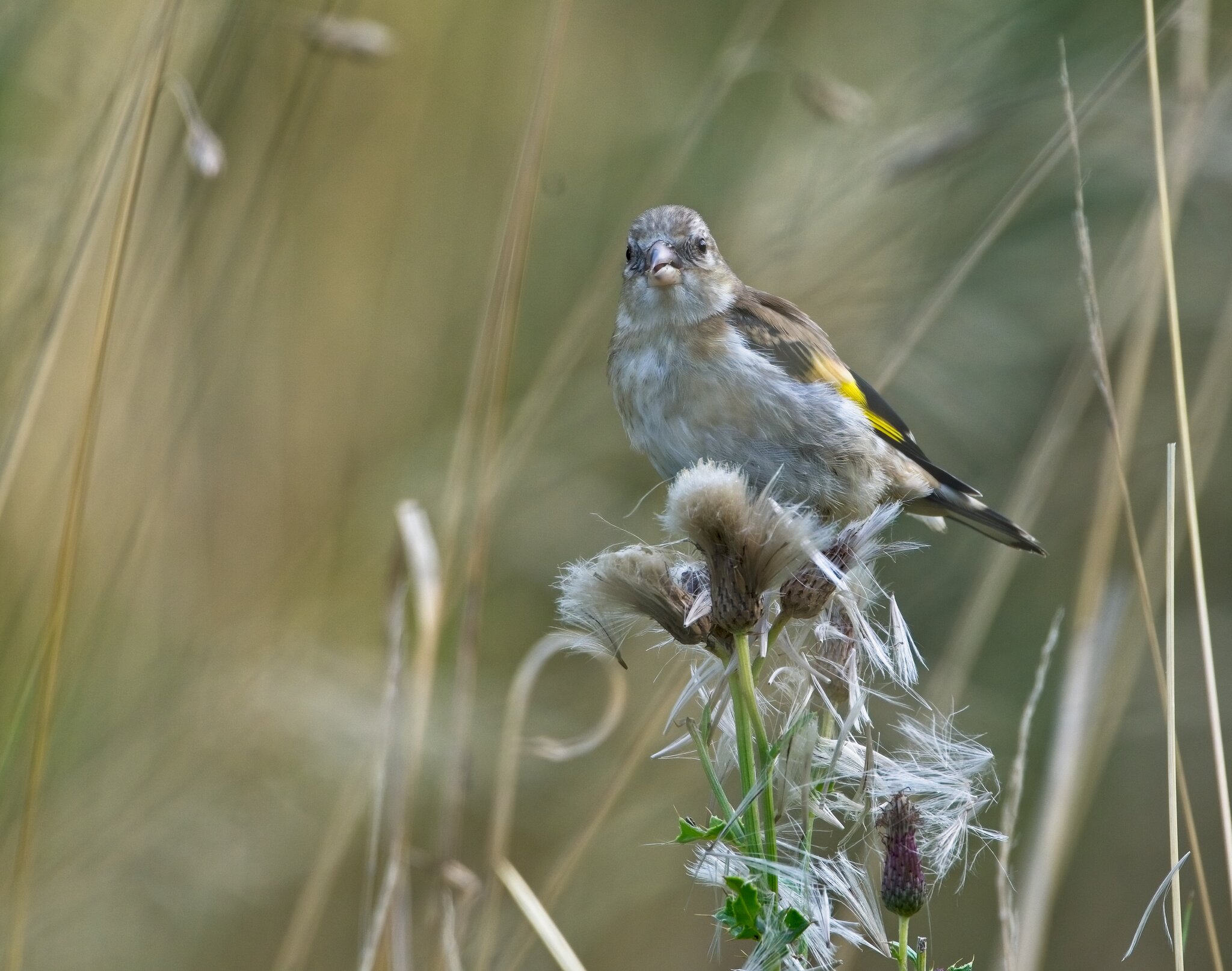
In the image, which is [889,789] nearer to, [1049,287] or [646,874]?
[646,874]

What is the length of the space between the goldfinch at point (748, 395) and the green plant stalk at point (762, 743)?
1.04 m

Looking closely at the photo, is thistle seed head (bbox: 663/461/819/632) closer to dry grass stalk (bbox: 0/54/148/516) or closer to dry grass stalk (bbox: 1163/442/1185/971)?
dry grass stalk (bbox: 1163/442/1185/971)

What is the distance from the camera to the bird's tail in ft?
8.77

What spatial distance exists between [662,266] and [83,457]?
1264mm

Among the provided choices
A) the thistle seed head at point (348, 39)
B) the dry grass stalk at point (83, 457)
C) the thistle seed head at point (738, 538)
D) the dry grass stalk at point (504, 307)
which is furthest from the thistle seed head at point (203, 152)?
the thistle seed head at point (738, 538)

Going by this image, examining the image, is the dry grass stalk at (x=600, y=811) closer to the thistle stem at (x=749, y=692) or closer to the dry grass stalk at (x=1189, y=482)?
the thistle stem at (x=749, y=692)

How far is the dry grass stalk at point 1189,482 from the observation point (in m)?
1.72

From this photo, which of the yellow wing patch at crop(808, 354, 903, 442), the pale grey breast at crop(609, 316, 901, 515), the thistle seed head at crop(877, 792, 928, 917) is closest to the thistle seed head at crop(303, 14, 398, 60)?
the pale grey breast at crop(609, 316, 901, 515)

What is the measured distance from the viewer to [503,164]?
167 inches

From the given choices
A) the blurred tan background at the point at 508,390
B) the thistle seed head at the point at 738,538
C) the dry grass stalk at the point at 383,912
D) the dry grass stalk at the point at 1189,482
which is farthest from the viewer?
the blurred tan background at the point at 508,390

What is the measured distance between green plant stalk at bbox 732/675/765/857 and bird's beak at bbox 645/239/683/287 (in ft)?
4.61

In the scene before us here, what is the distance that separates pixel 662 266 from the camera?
2674 mm

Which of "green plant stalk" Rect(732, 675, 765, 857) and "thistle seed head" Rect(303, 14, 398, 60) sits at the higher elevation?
"thistle seed head" Rect(303, 14, 398, 60)

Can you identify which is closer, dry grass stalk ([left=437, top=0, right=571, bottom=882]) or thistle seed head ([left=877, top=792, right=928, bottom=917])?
thistle seed head ([left=877, top=792, right=928, bottom=917])
